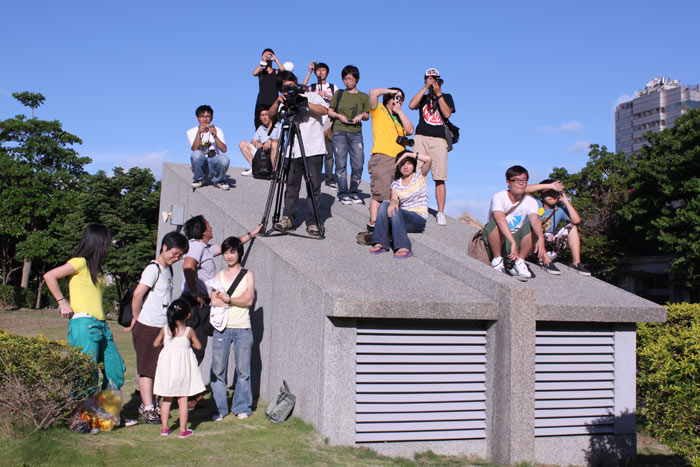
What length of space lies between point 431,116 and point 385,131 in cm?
90

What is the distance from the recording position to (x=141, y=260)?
32.8 m

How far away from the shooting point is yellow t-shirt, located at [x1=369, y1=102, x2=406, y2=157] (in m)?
8.97

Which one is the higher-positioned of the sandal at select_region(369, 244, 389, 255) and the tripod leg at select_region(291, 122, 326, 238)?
the tripod leg at select_region(291, 122, 326, 238)

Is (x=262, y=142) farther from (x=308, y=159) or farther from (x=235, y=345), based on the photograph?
(x=235, y=345)

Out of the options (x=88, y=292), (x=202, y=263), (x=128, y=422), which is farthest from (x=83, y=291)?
(x=202, y=263)

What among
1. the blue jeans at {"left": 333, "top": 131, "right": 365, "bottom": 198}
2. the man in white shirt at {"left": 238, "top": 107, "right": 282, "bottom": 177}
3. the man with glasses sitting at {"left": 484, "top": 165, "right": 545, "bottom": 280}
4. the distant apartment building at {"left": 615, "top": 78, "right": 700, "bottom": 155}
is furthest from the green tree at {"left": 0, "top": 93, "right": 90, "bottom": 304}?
the distant apartment building at {"left": 615, "top": 78, "right": 700, "bottom": 155}

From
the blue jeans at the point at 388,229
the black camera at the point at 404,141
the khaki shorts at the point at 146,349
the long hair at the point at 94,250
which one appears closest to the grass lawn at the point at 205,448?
the khaki shorts at the point at 146,349

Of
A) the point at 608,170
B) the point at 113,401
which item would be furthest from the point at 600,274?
the point at 113,401

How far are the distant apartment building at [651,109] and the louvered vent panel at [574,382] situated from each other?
98102mm

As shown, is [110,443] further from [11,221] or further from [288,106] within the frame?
[11,221]

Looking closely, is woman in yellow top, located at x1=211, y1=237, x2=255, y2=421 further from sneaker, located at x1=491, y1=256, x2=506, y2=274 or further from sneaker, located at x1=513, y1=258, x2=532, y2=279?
sneaker, located at x1=513, y1=258, x2=532, y2=279

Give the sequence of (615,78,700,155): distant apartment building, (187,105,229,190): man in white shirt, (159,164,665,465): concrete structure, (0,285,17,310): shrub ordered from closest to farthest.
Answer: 1. (159,164,665,465): concrete structure
2. (187,105,229,190): man in white shirt
3. (0,285,17,310): shrub
4. (615,78,700,155): distant apartment building

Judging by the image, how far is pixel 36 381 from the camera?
193 inches

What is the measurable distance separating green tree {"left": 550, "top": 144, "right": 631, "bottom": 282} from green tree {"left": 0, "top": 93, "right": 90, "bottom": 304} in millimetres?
28456
